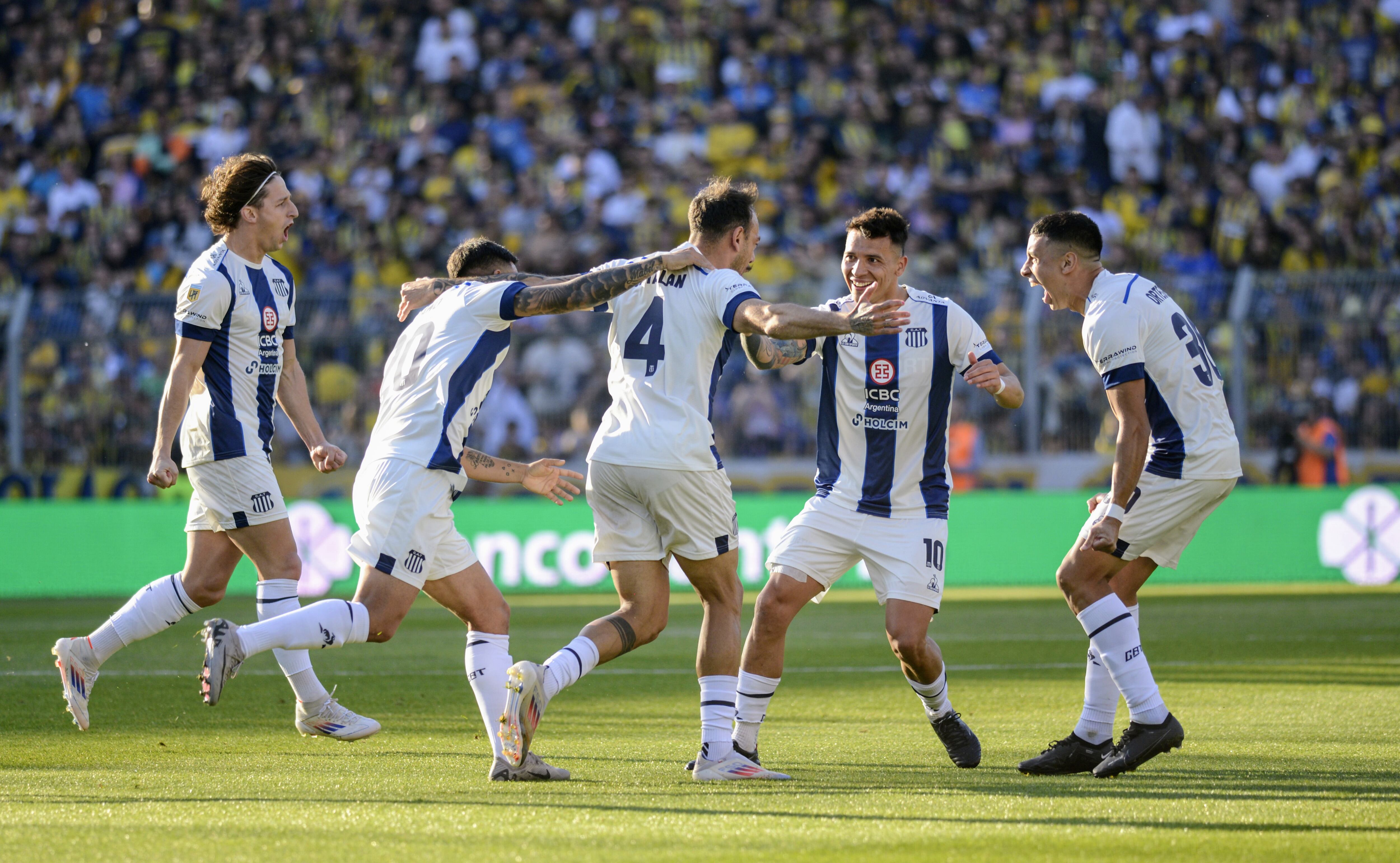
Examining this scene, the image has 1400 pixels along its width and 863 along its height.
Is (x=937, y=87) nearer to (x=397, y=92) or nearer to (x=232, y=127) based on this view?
(x=397, y=92)

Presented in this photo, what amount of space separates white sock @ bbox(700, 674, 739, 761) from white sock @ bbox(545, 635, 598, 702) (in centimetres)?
44

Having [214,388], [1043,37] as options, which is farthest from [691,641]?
[1043,37]

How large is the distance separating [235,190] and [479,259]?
1385mm

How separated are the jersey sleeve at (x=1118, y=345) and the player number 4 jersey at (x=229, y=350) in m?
3.48

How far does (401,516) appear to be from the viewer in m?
5.31

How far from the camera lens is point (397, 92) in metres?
23.3

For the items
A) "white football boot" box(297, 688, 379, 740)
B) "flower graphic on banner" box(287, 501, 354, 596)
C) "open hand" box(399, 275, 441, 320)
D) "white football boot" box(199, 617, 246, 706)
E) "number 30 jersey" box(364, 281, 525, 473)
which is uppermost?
"open hand" box(399, 275, 441, 320)

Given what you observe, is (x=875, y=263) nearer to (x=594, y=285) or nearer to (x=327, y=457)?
(x=594, y=285)

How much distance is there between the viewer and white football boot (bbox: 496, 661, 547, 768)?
5105 mm

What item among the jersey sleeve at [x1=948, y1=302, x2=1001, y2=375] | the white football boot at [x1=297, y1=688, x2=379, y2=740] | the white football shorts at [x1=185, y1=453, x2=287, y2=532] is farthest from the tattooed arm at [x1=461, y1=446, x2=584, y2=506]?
the jersey sleeve at [x1=948, y1=302, x2=1001, y2=375]

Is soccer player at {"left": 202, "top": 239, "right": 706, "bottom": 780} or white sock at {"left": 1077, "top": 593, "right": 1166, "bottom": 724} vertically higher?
soccer player at {"left": 202, "top": 239, "right": 706, "bottom": 780}

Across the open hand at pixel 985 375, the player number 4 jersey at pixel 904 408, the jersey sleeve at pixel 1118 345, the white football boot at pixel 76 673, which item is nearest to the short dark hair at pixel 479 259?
the player number 4 jersey at pixel 904 408

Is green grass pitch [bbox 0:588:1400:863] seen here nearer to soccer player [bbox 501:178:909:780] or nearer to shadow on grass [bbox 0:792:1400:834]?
shadow on grass [bbox 0:792:1400:834]

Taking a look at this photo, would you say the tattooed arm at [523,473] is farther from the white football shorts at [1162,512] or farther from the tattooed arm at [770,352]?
the white football shorts at [1162,512]
